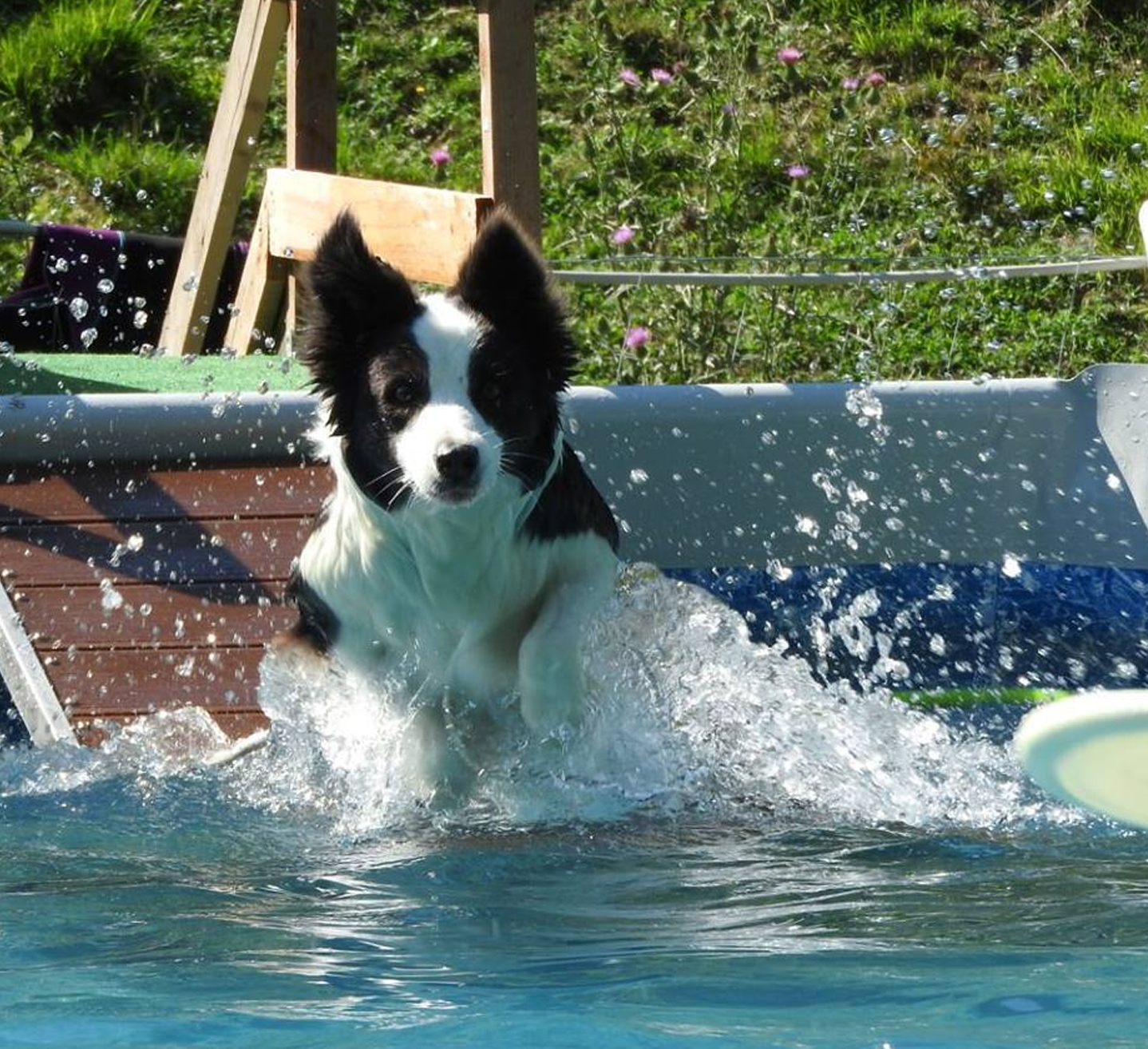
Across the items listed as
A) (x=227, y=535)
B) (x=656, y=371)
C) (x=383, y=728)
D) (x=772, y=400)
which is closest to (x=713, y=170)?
(x=656, y=371)

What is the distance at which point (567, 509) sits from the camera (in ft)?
12.8

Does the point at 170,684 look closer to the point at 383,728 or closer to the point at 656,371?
the point at 383,728

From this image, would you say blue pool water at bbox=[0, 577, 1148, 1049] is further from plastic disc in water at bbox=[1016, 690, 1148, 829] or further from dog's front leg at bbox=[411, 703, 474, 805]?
plastic disc in water at bbox=[1016, 690, 1148, 829]

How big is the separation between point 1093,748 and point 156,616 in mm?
2662

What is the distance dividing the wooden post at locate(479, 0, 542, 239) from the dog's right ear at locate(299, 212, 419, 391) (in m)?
1.56

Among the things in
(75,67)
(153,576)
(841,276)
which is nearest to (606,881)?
(153,576)

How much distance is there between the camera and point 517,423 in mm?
3613

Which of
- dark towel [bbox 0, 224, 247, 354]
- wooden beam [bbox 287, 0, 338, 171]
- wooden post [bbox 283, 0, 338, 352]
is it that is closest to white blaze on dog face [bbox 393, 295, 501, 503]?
wooden post [bbox 283, 0, 338, 352]

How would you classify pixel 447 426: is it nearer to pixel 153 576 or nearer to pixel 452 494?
pixel 452 494

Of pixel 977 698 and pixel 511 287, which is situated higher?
pixel 511 287

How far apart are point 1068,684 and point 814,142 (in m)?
4.12

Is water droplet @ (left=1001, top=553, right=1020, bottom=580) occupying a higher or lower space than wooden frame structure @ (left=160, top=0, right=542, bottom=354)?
lower

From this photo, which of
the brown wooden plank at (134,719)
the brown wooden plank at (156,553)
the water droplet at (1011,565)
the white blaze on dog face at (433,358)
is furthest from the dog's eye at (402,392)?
the water droplet at (1011,565)

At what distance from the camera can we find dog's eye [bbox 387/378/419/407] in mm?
3520
